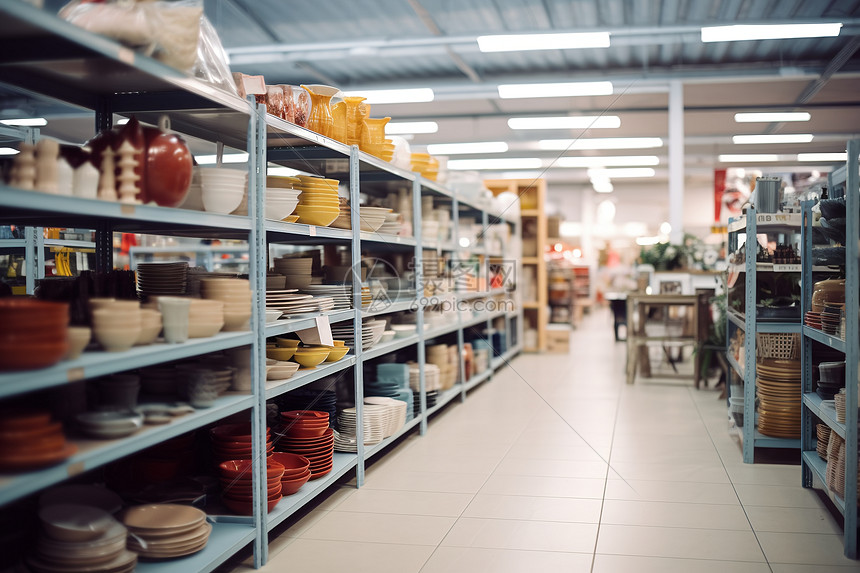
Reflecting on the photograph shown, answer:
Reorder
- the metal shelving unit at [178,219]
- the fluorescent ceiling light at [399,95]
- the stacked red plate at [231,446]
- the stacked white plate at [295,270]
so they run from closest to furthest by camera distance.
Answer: the metal shelving unit at [178,219] < the stacked red plate at [231,446] < the stacked white plate at [295,270] < the fluorescent ceiling light at [399,95]

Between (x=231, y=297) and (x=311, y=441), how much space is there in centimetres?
114

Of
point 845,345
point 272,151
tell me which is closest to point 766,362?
point 845,345

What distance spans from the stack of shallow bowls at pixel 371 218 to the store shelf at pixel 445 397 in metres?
1.59

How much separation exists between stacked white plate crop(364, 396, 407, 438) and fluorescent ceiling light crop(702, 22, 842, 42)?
17.1 ft

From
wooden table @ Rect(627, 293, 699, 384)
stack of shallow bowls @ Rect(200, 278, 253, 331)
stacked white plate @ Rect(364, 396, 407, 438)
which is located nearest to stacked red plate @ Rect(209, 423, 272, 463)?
stack of shallow bowls @ Rect(200, 278, 253, 331)

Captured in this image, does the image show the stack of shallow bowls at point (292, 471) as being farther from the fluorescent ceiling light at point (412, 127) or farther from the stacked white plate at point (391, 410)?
the fluorescent ceiling light at point (412, 127)

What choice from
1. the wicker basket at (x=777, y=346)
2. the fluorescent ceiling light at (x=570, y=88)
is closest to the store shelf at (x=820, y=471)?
the wicker basket at (x=777, y=346)

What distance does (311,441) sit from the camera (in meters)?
3.53

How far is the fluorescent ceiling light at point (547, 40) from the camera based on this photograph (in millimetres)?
6977

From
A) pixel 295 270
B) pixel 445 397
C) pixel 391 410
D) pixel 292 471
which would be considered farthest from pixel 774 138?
pixel 292 471

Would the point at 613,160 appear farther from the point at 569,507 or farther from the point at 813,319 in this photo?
the point at 569,507

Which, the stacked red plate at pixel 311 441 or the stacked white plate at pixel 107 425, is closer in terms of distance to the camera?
the stacked white plate at pixel 107 425

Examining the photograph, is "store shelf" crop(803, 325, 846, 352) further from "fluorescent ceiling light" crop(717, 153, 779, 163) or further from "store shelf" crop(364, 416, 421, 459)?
"fluorescent ceiling light" crop(717, 153, 779, 163)

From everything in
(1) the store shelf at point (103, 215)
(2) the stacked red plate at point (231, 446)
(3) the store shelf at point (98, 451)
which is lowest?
(2) the stacked red plate at point (231, 446)
